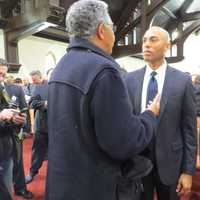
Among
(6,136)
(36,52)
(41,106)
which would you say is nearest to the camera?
(6,136)

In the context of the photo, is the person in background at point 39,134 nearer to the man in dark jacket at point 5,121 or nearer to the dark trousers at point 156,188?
the man in dark jacket at point 5,121

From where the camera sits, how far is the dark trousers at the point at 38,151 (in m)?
3.61

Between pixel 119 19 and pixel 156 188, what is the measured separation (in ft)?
27.1

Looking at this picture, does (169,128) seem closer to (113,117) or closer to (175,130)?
(175,130)

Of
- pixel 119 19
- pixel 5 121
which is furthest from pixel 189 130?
pixel 119 19

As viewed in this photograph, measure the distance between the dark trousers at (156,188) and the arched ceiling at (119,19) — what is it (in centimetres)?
516

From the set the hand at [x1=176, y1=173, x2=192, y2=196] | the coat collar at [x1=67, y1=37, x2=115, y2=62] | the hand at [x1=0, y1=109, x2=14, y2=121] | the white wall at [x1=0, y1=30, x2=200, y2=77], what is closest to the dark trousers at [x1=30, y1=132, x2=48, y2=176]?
the hand at [x1=0, y1=109, x2=14, y2=121]

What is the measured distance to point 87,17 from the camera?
3.88 feet

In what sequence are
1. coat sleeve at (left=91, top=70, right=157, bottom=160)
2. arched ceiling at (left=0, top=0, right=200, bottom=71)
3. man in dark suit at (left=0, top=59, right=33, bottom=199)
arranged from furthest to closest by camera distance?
arched ceiling at (left=0, top=0, right=200, bottom=71), man in dark suit at (left=0, top=59, right=33, bottom=199), coat sleeve at (left=91, top=70, right=157, bottom=160)

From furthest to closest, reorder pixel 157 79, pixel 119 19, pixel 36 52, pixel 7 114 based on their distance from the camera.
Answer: pixel 119 19 → pixel 36 52 → pixel 7 114 → pixel 157 79

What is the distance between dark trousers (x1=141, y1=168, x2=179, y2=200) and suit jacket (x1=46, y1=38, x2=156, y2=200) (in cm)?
52

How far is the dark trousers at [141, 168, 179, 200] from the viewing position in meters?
1.67

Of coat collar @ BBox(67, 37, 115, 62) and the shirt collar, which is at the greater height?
coat collar @ BBox(67, 37, 115, 62)

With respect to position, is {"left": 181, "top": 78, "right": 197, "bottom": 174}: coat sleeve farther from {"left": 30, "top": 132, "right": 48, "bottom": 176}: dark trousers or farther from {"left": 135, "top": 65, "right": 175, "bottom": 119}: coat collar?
{"left": 30, "top": 132, "right": 48, "bottom": 176}: dark trousers
